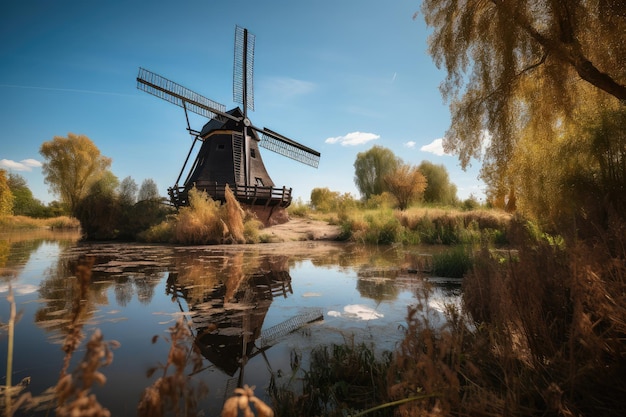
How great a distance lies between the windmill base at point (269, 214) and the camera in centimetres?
2047

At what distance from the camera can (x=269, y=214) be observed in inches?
853

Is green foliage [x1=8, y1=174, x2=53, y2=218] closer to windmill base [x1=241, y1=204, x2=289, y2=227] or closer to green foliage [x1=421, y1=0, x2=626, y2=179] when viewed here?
windmill base [x1=241, y1=204, x2=289, y2=227]

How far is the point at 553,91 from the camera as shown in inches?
218

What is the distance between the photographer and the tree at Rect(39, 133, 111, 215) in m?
31.6

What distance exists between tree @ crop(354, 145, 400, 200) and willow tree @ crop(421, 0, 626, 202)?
93.9 feet

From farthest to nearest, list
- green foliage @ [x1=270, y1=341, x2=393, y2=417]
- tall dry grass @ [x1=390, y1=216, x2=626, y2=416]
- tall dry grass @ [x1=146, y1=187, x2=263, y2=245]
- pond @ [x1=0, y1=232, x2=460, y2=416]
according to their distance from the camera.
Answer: tall dry grass @ [x1=146, y1=187, x2=263, y2=245], pond @ [x1=0, y1=232, x2=460, y2=416], green foliage @ [x1=270, y1=341, x2=393, y2=417], tall dry grass @ [x1=390, y1=216, x2=626, y2=416]

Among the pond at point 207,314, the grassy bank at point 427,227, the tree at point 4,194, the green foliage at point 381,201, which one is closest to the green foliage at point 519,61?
the pond at point 207,314

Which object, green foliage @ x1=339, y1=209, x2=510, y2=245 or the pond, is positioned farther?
green foliage @ x1=339, y1=209, x2=510, y2=245

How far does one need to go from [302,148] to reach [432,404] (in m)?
23.3

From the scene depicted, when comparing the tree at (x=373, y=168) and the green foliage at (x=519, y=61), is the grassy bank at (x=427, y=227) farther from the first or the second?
the tree at (x=373, y=168)

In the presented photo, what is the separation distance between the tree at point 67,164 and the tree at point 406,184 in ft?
90.8

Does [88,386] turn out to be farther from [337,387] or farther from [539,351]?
[539,351]

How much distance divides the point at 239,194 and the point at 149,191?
205 inches

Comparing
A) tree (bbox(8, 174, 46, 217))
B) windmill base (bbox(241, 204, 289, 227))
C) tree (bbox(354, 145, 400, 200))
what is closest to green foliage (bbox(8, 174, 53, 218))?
tree (bbox(8, 174, 46, 217))
